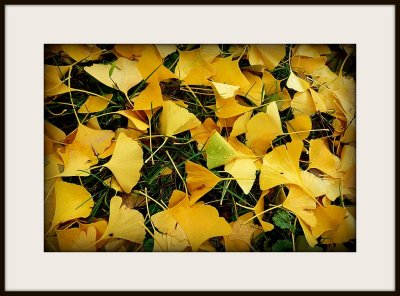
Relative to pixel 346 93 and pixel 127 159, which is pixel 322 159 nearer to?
pixel 346 93

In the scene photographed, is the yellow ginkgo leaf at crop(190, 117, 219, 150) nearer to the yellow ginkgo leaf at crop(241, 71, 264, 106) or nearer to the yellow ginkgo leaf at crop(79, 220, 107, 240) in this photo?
the yellow ginkgo leaf at crop(241, 71, 264, 106)

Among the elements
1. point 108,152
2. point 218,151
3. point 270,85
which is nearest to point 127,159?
point 108,152

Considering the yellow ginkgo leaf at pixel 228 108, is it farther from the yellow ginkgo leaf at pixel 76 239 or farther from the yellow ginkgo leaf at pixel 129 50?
the yellow ginkgo leaf at pixel 76 239

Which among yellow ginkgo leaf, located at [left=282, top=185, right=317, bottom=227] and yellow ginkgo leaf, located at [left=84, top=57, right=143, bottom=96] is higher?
yellow ginkgo leaf, located at [left=84, top=57, right=143, bottom=96]

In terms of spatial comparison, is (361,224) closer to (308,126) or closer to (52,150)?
(308,126)

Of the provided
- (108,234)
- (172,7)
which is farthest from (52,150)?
(172,7)

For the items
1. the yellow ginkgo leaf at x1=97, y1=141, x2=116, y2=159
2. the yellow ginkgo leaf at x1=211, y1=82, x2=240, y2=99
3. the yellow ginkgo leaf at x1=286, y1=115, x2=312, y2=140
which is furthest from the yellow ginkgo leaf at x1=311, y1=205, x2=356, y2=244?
the yellow ginkgo leaf at x1=97, y1=141, x2=116, y2=159
